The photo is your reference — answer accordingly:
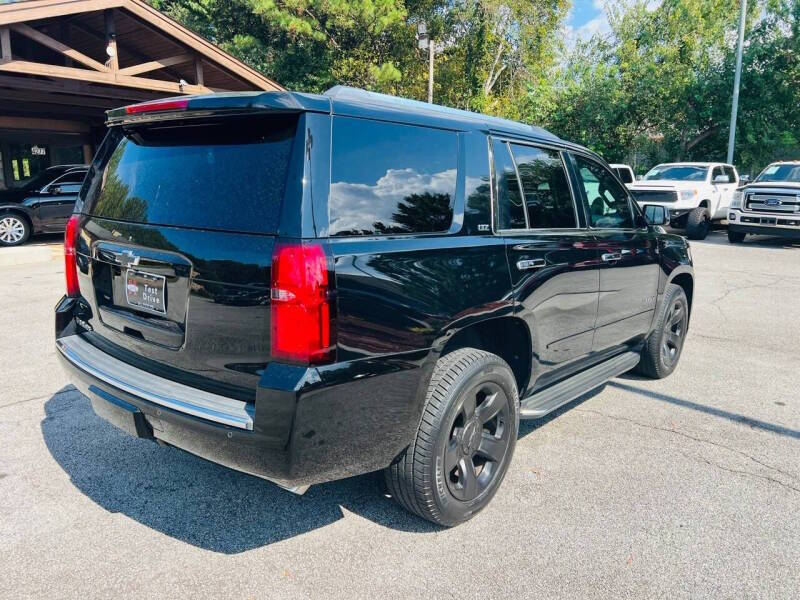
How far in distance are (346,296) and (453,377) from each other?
74 cm

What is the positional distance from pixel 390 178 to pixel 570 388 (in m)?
1.89

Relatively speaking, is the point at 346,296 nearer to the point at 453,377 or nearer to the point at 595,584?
the point at 453,377

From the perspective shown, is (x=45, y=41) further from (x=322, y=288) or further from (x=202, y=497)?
(x=322, y=288)

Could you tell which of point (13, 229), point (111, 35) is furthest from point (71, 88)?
point (13, 229)

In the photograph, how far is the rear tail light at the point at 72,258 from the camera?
338cm

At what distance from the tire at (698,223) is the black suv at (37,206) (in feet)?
49.6

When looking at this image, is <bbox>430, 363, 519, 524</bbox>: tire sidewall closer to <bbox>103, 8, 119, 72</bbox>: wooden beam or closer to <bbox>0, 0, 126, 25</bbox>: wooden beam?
<bbox>0, 0, 126, 25</bbox>: wooden beam

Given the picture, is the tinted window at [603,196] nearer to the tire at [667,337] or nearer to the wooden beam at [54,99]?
the tire at [667,337]

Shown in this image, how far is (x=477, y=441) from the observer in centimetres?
312

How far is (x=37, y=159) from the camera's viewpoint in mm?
18594

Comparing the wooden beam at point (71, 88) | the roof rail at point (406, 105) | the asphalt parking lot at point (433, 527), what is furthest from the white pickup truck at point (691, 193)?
the roof rail at point (406, 105)

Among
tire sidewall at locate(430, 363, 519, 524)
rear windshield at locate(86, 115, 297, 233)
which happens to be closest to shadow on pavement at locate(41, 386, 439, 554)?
tire sidewall at locate(430, 363, 519, 524)

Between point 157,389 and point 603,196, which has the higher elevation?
point 603,196

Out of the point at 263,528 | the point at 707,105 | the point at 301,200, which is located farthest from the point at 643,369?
the point at 707,105
